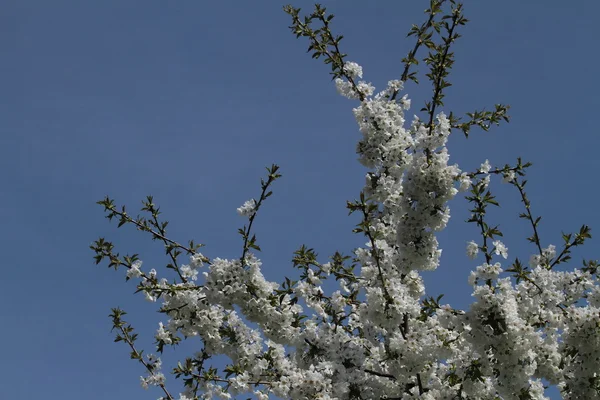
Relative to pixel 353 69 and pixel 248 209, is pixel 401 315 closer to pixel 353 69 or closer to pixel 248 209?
pixel 248 209

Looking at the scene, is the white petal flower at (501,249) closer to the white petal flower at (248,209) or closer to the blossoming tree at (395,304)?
the blossoming tree at (395,304)

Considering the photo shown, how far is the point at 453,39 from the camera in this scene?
8.01 meters

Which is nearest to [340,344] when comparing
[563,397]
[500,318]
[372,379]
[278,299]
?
[372,379]

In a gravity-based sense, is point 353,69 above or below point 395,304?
above

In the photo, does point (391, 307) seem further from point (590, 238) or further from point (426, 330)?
point (590, 238)

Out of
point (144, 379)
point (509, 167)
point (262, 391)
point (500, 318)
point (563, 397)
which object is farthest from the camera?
point (144, 379)

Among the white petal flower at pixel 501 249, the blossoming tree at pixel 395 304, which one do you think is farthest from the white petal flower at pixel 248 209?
the white petal flower at pixel 501 249

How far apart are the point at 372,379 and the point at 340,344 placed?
623 mm

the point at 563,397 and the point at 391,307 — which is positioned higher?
the point at 391,307

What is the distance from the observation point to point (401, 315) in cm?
691

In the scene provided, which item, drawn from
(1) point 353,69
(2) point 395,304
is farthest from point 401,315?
(1) point 353,69

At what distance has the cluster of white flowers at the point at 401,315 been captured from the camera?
6.93m

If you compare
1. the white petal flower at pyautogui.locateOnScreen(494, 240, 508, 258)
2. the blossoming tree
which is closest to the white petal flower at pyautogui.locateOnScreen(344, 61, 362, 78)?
the blossoming tree

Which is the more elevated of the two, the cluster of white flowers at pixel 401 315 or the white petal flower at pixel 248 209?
the white petal flower at pixel 248 209
